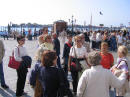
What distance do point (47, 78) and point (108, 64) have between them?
234 centimetres

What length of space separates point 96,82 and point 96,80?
34 mm

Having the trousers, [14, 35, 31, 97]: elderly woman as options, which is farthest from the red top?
the trousers

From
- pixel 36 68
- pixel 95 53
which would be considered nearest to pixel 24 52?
pixel 36 68

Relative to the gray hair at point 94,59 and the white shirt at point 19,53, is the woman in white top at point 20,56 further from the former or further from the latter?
the gray hair at point 94,59

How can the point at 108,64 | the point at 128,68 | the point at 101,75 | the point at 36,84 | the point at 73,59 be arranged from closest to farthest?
the point at 101,75
the point at 36,84
the point at 128,68
the point at 108,64
the point at 73,59

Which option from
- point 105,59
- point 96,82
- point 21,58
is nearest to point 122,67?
point 96,82

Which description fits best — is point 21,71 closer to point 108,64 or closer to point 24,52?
point 24,52

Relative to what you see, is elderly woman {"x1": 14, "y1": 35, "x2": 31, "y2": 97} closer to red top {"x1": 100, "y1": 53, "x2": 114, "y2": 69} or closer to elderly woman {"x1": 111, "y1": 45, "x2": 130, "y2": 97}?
red top {"x1": 100, "y1": 53, "x2": 114, "y2": 69}

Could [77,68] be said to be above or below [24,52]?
below

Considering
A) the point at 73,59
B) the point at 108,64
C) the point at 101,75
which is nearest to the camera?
the point at 101,75

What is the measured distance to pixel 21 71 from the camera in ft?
15.8

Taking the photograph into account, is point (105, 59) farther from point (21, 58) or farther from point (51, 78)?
point (51, 78)

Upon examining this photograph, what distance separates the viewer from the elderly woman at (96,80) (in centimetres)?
278

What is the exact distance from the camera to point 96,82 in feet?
9.18
